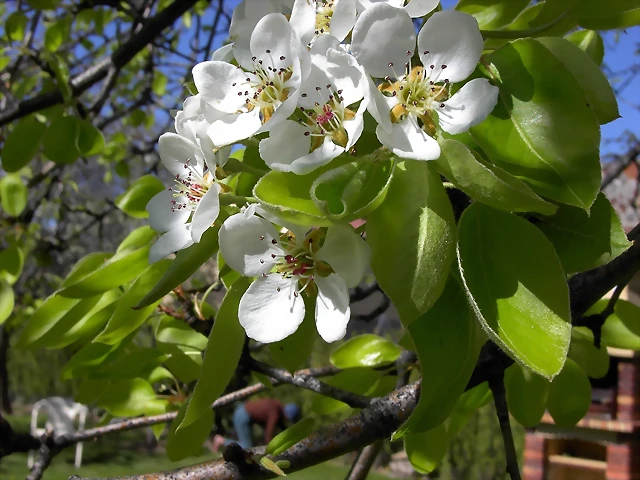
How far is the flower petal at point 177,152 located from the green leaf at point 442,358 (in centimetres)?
22

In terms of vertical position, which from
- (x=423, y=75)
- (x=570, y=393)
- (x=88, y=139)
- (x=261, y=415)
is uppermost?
(x=423, y=75)

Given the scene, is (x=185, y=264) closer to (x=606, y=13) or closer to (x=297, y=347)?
(x=297, y=347)

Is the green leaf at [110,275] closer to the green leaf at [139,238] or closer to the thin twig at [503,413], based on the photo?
the green leaf at [139,238]

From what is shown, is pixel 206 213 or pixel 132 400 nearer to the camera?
pixel 206 213

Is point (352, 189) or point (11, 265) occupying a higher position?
point (352, 189)

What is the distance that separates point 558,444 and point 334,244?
276 cm

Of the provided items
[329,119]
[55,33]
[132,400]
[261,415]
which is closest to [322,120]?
[329,119]

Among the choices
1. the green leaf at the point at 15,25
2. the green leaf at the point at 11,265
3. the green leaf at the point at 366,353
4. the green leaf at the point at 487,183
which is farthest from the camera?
the green leaf at the point at 15,25

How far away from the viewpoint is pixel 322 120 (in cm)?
40

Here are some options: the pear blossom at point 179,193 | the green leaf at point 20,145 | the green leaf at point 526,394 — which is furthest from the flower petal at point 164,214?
the green leaf at point 20,145

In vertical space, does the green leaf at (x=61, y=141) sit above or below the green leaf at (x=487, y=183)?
below

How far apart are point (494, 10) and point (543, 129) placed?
198 millimetres

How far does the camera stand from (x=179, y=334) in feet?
2.59

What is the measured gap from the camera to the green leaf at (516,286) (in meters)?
0.33
